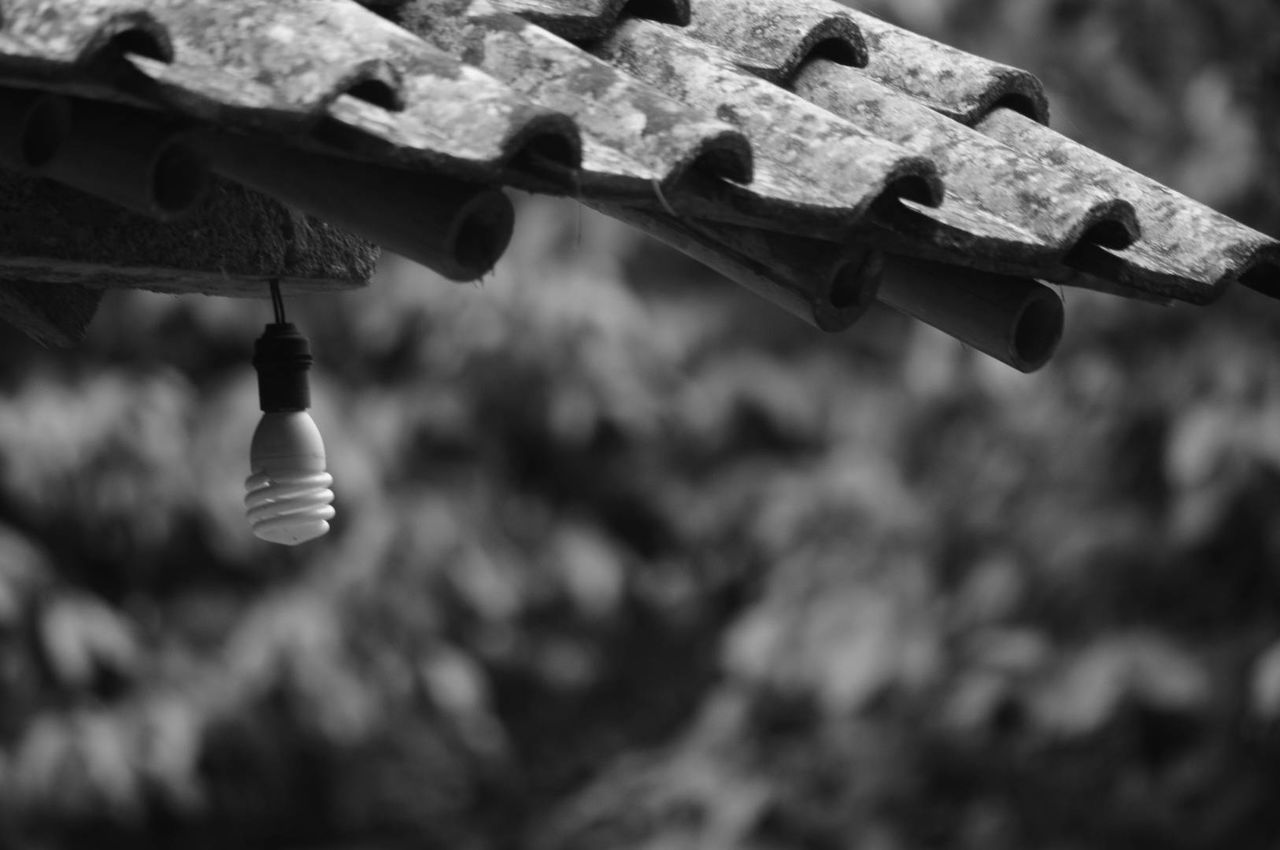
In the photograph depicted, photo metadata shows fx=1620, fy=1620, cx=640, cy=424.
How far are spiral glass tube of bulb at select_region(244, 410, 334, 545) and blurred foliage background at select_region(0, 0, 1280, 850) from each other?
259cm

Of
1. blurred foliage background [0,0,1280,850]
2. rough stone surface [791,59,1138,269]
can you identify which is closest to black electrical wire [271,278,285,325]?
rough stone surface [791,59,1138,269]

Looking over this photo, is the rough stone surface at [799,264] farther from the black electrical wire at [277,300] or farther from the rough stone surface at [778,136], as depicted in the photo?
the black electrical wire at [277,300]

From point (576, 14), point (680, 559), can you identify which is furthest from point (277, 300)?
point (680, 559)

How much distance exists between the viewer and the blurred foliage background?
4.09 m

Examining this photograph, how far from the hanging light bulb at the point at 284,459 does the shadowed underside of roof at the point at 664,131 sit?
1.56ft

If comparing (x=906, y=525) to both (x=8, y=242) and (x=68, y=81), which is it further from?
(x=68, y=81)

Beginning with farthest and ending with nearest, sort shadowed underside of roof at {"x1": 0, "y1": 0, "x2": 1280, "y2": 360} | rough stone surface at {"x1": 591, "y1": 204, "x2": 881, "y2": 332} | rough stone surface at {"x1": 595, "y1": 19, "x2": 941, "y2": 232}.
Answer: rough stone surface at {"x1": 591, "y1": 204, "x2": 881, "y2": 332} → rough stone surface at {"x1": 595, "y1": 19, "x2": 941, "y2": 232} → shadowed underside of roof at {"x1": 0, "y1": 0, "x2": 1280, "y2": 360}

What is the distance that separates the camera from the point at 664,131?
1.20m

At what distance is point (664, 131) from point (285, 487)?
2.33 feet

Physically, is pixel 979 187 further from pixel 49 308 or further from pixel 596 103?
pixel 49 308

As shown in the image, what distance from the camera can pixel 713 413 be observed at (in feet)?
17.7

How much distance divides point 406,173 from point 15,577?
3.33 meters

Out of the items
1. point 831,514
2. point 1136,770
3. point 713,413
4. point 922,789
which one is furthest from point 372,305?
point 1136,770

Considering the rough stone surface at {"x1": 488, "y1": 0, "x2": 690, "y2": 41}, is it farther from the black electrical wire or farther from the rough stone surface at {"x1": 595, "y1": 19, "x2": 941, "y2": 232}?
the black electrical wire
